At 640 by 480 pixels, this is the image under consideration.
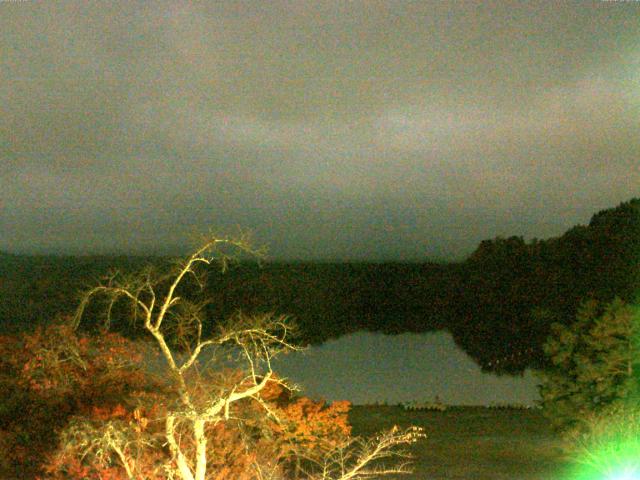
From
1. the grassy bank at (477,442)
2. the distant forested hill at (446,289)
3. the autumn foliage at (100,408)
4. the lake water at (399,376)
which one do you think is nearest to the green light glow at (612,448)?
the grassy bank at (477,442)

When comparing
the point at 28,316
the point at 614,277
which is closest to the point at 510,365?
the point at 614,277

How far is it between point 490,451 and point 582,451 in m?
2.23

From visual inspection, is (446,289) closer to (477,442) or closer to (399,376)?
(399,376)

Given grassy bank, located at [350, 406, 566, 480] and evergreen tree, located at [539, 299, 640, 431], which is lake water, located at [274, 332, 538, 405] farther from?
evergreen tree, located at [539, 299, 640, 431]

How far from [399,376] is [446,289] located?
17.9 meters

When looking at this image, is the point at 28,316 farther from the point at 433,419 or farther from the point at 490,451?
the point at 490,451

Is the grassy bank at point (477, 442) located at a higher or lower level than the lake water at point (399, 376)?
higher

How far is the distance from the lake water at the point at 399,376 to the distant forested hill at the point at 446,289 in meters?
1.36

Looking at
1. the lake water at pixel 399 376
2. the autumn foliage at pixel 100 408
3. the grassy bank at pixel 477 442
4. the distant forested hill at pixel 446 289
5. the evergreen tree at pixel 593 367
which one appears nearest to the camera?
the autumn foliage at pixel 100 408

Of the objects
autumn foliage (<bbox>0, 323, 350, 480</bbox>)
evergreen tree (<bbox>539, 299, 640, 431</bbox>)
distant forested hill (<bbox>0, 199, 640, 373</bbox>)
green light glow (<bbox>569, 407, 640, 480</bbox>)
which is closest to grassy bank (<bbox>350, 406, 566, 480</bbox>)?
green light glow (<bbox>569, 407, 640, 480</bbox>)

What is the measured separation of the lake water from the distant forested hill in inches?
53.5

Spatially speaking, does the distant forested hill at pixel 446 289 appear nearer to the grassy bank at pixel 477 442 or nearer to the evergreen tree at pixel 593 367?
the grassy bank at pixel 477 442

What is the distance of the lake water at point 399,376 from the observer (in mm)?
17266

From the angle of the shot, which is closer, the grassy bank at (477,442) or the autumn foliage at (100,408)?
the autumn foliage at (100,408)
